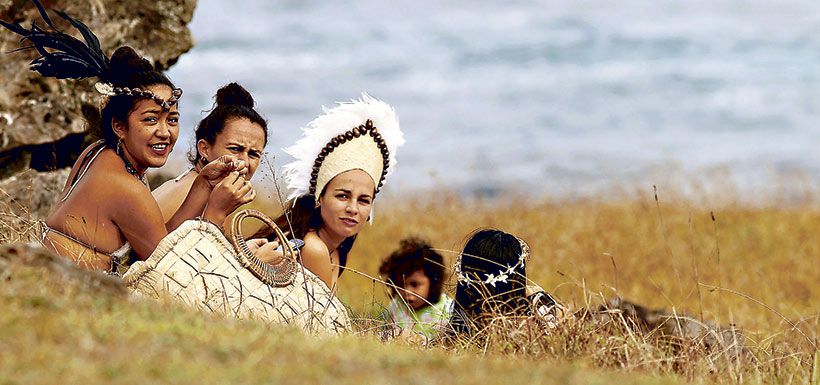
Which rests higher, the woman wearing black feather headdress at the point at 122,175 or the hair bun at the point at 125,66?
the hair bun at the point at 125,66

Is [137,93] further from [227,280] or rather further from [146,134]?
[227,280]

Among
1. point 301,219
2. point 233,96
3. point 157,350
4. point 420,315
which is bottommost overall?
point 420,315

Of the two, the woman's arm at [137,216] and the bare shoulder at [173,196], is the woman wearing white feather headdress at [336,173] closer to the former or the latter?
the bare shoulder at [173,196]

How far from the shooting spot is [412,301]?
7.09m

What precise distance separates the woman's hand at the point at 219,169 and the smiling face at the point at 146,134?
1.08 ft

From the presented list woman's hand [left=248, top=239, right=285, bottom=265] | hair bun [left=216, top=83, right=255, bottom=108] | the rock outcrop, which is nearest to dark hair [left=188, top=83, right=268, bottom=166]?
hair bun [left=216, top=83, right=255, bottom=108]

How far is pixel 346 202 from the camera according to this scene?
245 inches

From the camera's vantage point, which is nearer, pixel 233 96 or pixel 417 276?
pixel 233 96

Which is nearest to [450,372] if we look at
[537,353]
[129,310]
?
[129,310]

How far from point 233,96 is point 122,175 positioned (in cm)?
109

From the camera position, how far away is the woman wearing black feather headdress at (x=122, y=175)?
5.50 m

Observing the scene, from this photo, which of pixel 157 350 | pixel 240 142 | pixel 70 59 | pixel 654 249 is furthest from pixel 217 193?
pixel 654 249

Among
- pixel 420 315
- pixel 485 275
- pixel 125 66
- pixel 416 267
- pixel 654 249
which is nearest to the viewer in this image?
pixel 485 275

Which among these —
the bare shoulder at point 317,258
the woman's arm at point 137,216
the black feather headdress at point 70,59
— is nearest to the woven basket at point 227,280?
the woman's arm at point 137,216
